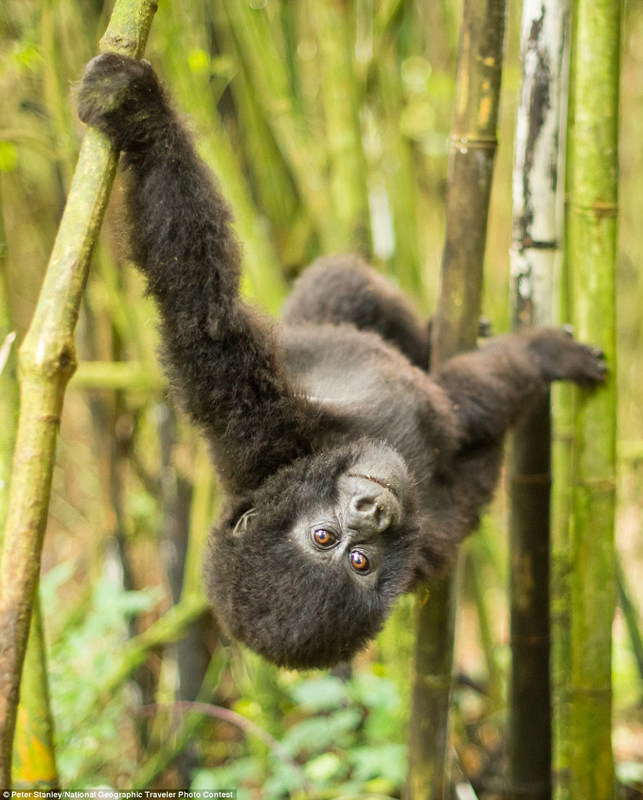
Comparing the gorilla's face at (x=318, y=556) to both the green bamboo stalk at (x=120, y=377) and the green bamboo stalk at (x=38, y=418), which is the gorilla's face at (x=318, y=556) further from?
the green bamboo stalk at (x=120, y=377)

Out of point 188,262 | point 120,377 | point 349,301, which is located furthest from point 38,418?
point 120,377

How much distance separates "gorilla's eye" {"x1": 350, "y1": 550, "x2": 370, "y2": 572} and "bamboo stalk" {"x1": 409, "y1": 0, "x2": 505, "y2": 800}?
0.35 metres

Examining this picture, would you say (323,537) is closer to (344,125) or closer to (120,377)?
(120,377)

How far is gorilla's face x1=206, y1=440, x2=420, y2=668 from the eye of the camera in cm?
244

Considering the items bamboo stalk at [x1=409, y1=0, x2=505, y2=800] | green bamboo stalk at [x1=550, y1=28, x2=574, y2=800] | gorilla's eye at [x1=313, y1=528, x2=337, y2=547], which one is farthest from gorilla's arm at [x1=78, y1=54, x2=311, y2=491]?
green bamboo stalk at [x1=550, y1=28, x2=574, y2=800]

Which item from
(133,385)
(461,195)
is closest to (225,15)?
(133,385)

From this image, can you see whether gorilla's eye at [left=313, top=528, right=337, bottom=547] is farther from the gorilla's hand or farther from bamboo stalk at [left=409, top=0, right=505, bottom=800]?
the gorilla's hand

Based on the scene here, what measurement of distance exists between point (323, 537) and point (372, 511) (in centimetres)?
21

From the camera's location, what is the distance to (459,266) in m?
2.75

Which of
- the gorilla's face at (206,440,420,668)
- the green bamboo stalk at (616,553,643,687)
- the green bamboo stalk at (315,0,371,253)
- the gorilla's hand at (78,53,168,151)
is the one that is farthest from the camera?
the green bamboo stalk at (315,0,371,253)

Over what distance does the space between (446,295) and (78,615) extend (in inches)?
141

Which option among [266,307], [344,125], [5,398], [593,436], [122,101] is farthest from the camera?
[344,125]

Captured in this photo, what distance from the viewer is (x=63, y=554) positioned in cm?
800

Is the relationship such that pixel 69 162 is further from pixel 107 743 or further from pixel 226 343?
pixel 107 743
